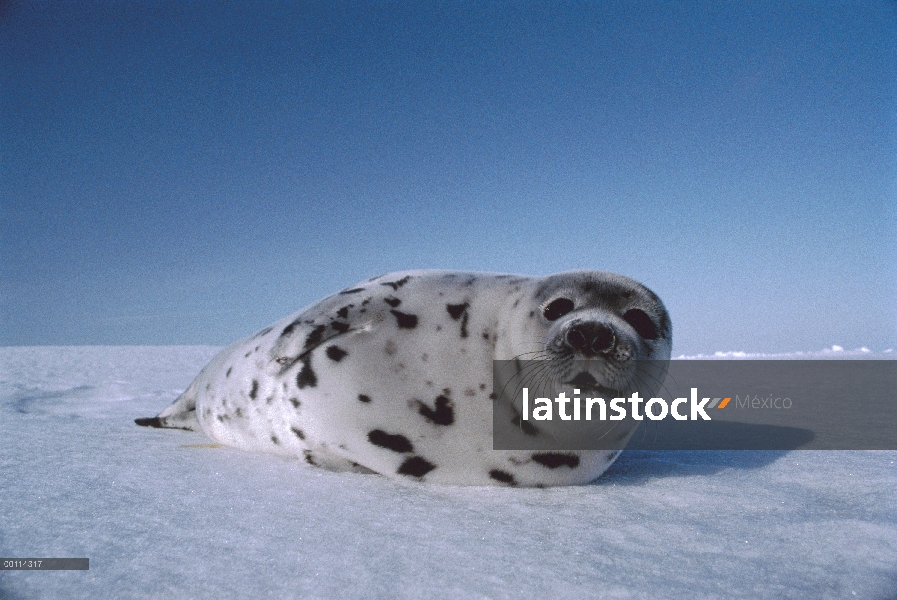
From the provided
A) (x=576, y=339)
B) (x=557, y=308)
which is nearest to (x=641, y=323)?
(x=557, y=308)

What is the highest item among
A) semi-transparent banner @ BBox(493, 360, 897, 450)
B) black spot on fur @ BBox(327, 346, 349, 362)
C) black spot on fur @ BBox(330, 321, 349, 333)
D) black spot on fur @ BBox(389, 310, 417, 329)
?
black spot on fur @ BBox(389, 310, 417, 329)

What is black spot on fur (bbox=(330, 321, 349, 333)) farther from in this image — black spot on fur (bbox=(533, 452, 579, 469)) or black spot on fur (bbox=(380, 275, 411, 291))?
black spot on fur (bbox=(533, 452, 579, 469))

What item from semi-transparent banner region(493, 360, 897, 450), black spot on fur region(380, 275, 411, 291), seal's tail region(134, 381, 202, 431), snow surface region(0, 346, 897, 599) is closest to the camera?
snow surface region(0, 346, 897, 599)

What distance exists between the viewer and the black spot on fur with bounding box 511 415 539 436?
2.36 metres

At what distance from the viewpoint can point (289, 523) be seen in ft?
5.57

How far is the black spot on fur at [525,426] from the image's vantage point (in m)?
2.36

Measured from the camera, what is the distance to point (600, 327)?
6.97 feet

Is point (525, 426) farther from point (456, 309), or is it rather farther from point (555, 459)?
point (456, 309)

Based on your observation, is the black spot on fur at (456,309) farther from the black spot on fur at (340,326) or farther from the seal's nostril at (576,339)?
the seal's nostril at (576,339)

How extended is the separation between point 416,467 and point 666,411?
107 cm

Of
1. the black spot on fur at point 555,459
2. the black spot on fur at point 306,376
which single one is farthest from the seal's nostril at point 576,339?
the black spot on fur at point 306,376

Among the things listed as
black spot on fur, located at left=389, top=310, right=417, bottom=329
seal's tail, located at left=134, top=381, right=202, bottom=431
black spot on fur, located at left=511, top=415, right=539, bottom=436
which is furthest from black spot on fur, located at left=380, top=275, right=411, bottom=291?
seal's tail, located at left=134, top=381, right=202, bottom=431

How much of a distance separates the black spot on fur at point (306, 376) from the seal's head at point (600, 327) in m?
1.06

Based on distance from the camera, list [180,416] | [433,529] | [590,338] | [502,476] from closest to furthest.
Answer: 1. [433,529]
2. [590,338]
3. [502,476]
4. [180,416]
